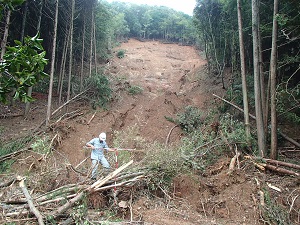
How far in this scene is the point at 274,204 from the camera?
4719 millimetres

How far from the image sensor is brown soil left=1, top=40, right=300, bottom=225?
465cm

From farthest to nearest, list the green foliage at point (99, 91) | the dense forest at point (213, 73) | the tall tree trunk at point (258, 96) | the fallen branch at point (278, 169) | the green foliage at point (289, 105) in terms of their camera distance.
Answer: the green foliage at point (99, 91)
the green foliage at point (289, 105)
the tall tree trunk at point (258, 96)
the fallen branch at point (278, 169)
the dense forest at point (213, 73)

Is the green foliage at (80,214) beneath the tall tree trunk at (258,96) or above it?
beneath

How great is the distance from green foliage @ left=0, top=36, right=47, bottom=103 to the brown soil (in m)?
3.01

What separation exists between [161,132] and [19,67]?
918 centimetres

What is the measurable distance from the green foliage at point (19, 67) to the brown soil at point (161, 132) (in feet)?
9.87

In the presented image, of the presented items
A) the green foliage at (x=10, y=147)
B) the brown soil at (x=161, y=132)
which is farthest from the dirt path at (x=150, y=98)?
the green foliage at (x=10, y=147)

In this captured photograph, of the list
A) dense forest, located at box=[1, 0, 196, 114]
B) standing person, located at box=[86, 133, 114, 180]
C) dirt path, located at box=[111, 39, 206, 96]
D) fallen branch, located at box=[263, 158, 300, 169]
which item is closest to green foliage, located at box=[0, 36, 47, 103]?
dense forest, located at box=[1, 0, 196, 114]

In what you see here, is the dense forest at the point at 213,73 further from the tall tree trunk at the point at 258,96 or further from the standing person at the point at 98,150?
the standing person at the point at 98,150

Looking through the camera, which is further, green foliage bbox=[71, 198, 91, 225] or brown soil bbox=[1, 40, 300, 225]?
brown soil bbox=[1, 40, 300, 225]

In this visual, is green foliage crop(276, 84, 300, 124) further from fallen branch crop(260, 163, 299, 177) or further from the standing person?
the standing person

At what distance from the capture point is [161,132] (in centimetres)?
1114

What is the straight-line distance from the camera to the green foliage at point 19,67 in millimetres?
2217

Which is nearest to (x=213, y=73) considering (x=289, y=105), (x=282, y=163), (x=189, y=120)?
(x=189, y=120)
